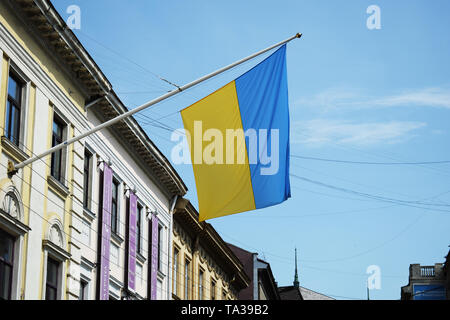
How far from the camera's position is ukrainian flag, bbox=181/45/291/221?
20422mm

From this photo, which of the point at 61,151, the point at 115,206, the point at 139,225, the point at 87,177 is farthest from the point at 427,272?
the point at 61,151

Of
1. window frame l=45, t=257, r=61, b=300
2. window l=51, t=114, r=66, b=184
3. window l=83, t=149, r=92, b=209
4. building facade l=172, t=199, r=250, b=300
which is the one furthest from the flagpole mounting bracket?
building facade l=172, t=199, r=250, b=300

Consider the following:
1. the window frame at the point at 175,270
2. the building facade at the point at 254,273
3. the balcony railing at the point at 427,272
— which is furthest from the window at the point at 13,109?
the balcony railing at the point at 427,272

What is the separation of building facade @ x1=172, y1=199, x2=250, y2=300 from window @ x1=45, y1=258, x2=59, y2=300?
14.2 metres

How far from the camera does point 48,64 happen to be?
24.3m

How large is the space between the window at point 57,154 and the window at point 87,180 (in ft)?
7.45

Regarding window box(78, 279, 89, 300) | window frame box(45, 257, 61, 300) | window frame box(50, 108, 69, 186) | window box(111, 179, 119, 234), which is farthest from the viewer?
window box(111, 179, 119, 234)

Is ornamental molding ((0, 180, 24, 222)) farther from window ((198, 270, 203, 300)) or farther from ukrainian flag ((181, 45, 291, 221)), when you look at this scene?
window ((198, 270, 203, 300))

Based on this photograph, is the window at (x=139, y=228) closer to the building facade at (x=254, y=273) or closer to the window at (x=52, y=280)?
the window at (x=52, y=280)

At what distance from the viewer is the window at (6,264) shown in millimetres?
20875
